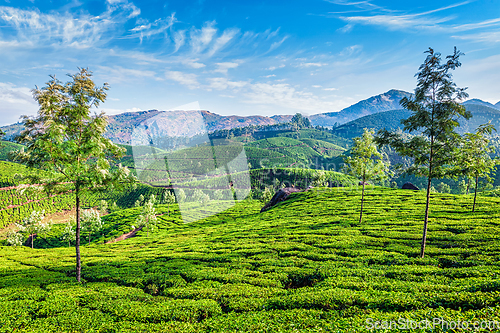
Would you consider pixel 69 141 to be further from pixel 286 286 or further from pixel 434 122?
pixel 434 122

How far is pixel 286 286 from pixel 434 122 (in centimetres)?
1628

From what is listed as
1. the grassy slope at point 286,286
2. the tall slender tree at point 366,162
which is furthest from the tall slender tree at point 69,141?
the tall slender tree at point 366,162

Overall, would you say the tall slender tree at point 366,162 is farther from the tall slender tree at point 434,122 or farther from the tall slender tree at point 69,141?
the tall slender tree at point 69,141

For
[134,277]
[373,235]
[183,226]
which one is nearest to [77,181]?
[134,277]

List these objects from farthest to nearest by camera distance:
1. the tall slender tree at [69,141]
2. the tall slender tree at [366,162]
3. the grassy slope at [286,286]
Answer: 1. the tall slender tree at [366,162]
2. the tall slender tree at [69,141]
3. the grassy slope at [286,286]

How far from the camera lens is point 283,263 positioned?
17859mm

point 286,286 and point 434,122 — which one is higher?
point 434,122

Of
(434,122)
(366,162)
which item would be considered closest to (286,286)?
(434,122)

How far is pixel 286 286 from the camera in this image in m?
14.3

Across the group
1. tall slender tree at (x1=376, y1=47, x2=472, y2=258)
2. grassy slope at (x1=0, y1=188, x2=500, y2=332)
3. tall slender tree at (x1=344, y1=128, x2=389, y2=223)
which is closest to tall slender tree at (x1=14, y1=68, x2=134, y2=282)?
grassy slope at (x1=0, y1=188, x2=500, y2=332)

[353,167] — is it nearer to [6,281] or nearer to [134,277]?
[134,277]

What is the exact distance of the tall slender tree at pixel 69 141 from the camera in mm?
13641

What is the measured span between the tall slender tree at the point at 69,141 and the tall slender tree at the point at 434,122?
71.6 feet

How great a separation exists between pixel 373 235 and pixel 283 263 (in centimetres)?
1337
